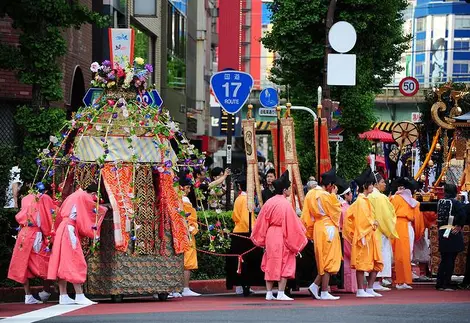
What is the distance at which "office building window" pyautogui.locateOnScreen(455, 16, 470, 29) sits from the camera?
133 m

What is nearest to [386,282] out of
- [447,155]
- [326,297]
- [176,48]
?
[447,155]

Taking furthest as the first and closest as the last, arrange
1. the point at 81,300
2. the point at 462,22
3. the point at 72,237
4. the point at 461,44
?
1. the point at 461,44
2. the point at 462,22
3. the point at 81,300
4. the point at 72,237

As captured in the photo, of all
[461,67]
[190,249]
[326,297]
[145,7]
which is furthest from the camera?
[461,67]

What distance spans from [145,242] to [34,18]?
4.49 m

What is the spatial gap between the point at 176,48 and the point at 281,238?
35.1m

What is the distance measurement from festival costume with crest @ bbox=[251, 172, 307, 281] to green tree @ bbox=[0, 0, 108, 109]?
4.27 meters

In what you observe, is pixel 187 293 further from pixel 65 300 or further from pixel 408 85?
pixel 408 85

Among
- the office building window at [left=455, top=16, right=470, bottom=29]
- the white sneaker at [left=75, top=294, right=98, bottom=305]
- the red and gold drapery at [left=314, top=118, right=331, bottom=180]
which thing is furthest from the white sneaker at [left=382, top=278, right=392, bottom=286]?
the office building window at [left=455, top=16, right=470, bottom=29]

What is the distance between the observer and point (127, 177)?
62.4ft

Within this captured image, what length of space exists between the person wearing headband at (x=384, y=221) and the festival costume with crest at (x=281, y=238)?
6.50 ft

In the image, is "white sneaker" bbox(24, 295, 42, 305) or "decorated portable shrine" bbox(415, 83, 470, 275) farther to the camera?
"decorated portable shrine" bbox(415, 83, 470, 275)

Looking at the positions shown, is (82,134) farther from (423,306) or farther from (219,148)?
(219,148)

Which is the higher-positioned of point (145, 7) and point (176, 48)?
point (145, 7)

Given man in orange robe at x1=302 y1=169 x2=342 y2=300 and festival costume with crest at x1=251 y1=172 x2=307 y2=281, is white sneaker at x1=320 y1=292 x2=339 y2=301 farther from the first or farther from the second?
festival costume with crest at x1=251 y1=172 x2=307 y2=281
